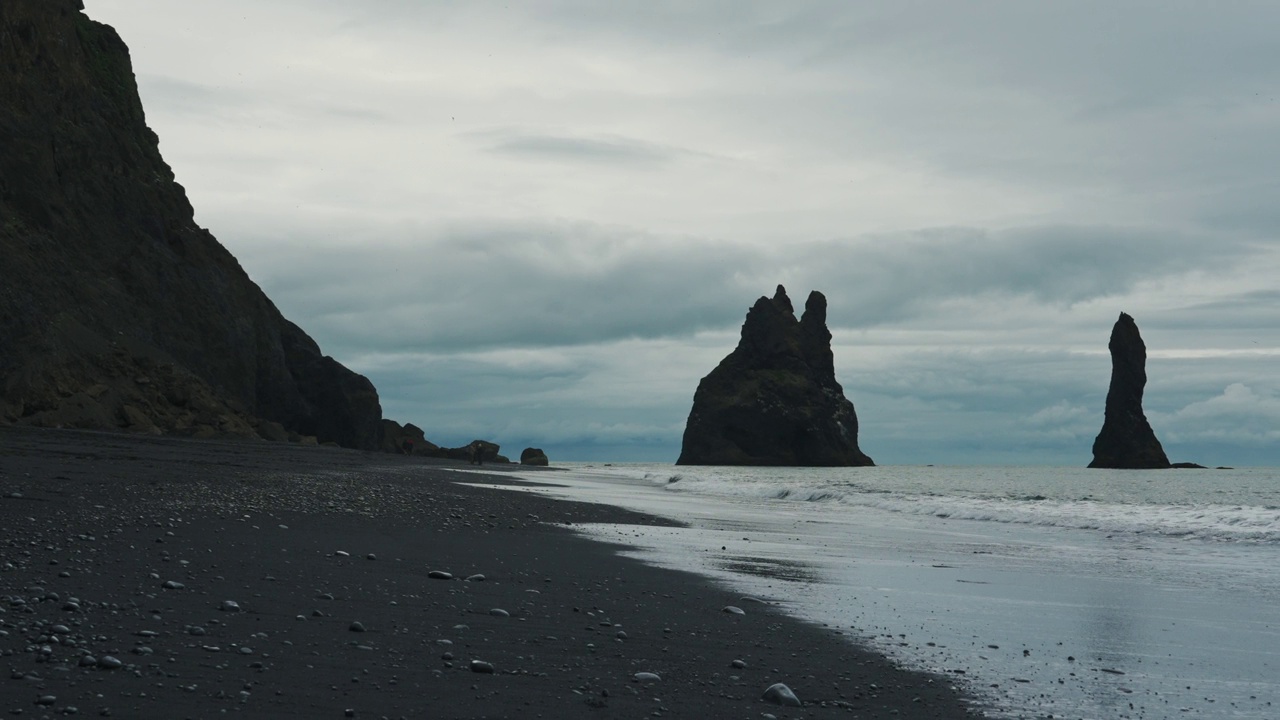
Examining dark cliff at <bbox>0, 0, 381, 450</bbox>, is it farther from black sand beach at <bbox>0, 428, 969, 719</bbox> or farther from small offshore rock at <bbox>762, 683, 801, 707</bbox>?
small offshore rock at <bbox>762, 683, 801, 707</bbox>

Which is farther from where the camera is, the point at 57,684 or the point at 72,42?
the point at 72,42

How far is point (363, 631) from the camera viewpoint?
6254mm

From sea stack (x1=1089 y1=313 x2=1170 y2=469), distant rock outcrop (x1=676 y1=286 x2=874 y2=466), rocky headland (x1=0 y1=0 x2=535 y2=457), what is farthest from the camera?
sea stack (x1=1089 y1=313 x2=1170 y2=469)

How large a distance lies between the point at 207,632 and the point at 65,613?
83cm

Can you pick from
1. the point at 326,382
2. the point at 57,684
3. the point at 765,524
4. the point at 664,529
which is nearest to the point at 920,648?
the point at 57,684

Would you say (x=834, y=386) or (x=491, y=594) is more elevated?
(x=834, y=386)

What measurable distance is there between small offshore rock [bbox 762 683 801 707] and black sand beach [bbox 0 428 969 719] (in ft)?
0.25

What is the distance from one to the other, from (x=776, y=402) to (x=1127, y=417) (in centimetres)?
6068

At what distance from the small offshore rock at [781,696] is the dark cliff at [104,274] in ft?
115

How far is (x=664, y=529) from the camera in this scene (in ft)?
58.3

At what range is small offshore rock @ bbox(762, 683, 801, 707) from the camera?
533 centimetres

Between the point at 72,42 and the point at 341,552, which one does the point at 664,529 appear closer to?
the point at 341,552

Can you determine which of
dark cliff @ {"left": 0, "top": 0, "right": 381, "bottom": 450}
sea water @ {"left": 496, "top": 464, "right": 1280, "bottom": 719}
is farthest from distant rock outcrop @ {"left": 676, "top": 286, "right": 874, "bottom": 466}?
sea water @ {"left": 496, "top": 464, "right": 1280, "bottom": 719}

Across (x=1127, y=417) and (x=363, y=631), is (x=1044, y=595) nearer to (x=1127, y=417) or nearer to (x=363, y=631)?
(x=363, y=631)
